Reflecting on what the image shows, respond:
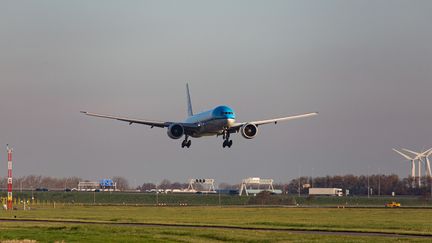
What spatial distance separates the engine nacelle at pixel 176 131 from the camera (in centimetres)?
9775

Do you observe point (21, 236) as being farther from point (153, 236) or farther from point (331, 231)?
point (331, 231)

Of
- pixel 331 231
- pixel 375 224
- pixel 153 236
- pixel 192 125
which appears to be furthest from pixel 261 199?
pixel 153 236

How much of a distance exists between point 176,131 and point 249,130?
9.74 meters

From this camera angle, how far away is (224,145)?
94938mm

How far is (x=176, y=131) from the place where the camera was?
3851 inches

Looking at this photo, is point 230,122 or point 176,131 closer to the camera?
point 230,122

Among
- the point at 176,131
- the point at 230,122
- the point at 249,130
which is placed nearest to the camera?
the point at 230,122

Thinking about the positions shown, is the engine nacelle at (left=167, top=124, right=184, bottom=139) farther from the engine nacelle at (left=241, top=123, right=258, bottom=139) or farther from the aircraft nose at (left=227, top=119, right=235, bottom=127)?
the engine nacelle at (left=241, top=123, right=258, bottom=139)

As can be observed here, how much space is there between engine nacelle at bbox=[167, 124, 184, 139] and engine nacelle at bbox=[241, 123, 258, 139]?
856cm

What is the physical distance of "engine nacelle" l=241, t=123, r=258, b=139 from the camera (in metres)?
93.1

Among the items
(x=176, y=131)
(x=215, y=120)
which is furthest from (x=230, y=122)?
(x=176, y=131)

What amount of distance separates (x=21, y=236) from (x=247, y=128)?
37.5 m

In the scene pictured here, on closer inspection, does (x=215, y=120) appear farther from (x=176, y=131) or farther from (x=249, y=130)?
(x=176, y=131)

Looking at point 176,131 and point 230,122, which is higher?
point 230,122
